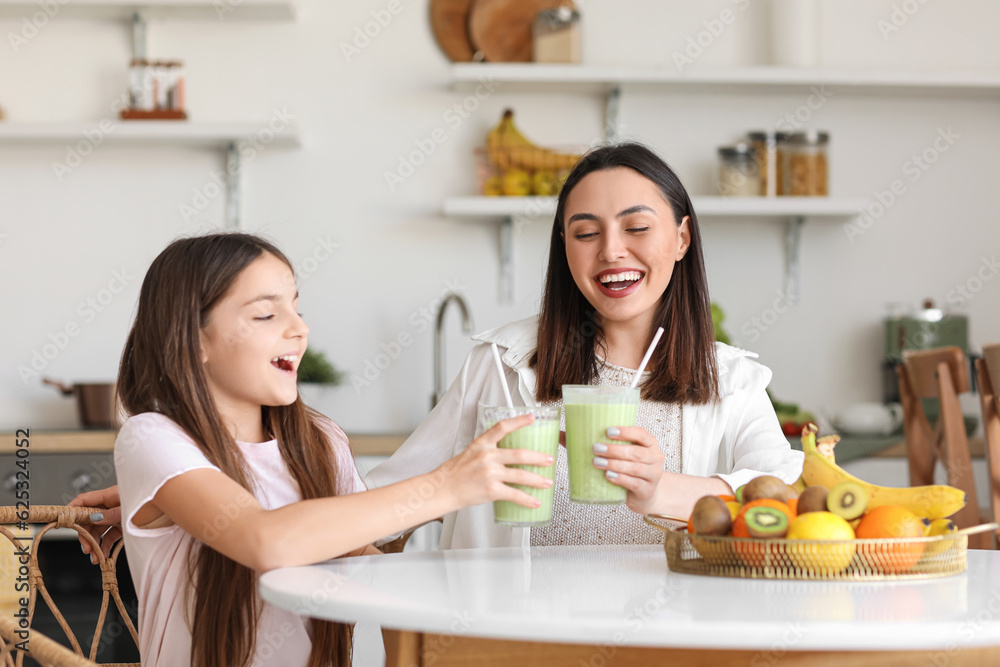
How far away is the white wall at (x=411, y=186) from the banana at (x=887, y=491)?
7.17 feet

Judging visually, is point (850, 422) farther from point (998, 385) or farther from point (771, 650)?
point (771, 650)

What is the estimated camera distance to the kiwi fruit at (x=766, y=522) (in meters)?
1.00

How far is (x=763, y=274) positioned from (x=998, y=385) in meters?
1.43

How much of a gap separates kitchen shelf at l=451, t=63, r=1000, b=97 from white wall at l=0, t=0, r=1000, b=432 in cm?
14

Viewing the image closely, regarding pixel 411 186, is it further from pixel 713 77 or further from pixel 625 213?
pixel 625 213

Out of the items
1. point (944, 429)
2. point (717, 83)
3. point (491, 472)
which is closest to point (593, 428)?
point (491, 472)

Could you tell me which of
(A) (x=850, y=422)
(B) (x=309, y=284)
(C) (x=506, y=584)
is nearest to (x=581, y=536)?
(C) (x=506, y=584)

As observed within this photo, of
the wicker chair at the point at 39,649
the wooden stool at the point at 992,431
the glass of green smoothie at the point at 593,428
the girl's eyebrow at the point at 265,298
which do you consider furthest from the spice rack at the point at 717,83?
the wicker chair at the point at 39,649

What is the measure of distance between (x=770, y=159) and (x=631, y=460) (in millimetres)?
Answer: 2309

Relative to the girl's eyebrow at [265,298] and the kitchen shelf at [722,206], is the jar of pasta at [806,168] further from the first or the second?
the girl's eyebrow at [265,298]

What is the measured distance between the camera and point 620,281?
1611 millimetres

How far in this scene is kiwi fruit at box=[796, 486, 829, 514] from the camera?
1.05 m

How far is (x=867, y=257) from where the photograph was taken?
11.2 feet

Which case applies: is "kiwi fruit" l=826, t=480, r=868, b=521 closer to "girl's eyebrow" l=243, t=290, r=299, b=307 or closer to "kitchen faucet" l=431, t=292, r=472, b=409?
"girl's eyebrow" l=243, t=290, r=299, b=307
